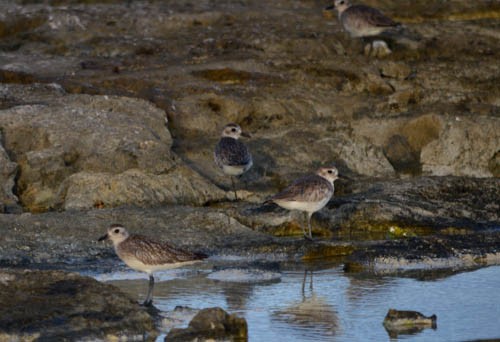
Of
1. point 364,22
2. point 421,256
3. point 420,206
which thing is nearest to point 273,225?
point 420,206

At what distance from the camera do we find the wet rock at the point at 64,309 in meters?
11.5

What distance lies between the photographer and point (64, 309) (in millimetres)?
11883

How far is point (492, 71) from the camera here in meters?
24.1

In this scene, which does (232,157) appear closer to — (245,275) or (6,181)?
(6,181)

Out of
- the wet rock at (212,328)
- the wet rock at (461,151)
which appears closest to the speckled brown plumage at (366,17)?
the wet rock at (461,151)

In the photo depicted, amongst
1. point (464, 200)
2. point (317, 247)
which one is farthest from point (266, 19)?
point (317, 247)

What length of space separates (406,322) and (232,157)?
7007 millimetres

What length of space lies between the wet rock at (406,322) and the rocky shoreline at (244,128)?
2.56 m

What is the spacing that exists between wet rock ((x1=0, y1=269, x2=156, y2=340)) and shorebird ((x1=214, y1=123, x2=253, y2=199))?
6414 mm

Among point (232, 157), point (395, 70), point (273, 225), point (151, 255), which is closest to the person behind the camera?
point (151, 255)

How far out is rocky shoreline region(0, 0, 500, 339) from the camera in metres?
16.0

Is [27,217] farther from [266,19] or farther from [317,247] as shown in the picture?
[266,19]

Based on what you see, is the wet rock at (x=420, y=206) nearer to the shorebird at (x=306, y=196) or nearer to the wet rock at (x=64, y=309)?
the shorebird at (x=306, y=196)

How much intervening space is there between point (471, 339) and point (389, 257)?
3649 mm
